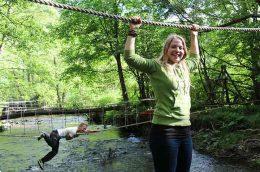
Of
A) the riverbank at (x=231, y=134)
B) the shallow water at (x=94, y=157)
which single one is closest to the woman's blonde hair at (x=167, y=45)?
the shallow water at (x=94, y=157)

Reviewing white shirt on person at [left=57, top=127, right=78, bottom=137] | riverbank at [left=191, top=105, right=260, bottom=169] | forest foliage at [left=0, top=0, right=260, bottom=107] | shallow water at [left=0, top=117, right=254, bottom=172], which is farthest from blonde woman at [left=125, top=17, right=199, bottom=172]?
white shirt on person at [left=57, top=127, right=78, bottom=137]

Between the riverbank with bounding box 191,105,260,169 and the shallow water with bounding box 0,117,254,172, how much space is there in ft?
1.32

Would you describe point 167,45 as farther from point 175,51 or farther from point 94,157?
point 94,157

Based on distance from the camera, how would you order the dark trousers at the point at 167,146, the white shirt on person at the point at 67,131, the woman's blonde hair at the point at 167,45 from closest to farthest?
the dark trousers at the point at 167,146 < the woman's blonde hair at the point at 167,45 < the white shirt on person at the point at 67,131

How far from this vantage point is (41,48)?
1952 centimetres

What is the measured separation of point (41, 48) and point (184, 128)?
17.6 metres

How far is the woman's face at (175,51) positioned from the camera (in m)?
2.75

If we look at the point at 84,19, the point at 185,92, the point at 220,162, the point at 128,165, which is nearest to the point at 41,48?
the point at 84,19

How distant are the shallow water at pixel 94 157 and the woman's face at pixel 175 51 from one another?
6.73 metres

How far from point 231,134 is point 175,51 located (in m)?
8.64

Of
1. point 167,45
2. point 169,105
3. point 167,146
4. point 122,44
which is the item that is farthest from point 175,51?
point 122,44

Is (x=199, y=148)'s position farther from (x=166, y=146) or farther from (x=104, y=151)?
(x=166, y=146)

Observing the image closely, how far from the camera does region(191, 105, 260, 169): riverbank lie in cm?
983

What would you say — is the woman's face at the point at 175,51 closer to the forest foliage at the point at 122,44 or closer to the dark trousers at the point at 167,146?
the dark trousers at the point at 167,146
